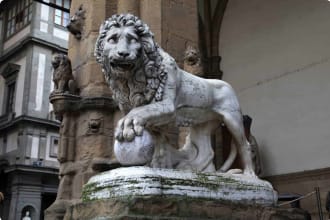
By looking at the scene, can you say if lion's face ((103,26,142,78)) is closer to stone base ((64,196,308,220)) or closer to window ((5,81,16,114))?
stone base ((64,196,308,220))

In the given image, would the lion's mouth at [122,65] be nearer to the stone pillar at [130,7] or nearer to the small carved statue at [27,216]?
the stone pillar at [130,7]

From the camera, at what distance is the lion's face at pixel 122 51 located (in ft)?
9.05

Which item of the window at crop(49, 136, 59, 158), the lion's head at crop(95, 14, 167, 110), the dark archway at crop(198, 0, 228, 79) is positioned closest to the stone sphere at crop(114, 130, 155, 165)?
the lion's head at crop(95, 14, 167, 110)

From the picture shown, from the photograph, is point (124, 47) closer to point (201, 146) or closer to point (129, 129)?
point (129, 129)

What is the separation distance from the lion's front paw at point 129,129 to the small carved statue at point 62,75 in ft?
6.11

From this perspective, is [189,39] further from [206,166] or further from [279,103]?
[279,103]

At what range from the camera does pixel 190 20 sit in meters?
5.04

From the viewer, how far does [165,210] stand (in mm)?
2629

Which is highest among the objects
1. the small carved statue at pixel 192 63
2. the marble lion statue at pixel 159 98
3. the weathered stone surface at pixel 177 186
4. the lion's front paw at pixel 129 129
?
the small carved statue at pixel 192 63

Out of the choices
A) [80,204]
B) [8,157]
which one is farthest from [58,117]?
[8,157]

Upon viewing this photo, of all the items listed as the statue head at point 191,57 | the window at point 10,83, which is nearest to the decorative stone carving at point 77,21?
the statue head at point 191,57

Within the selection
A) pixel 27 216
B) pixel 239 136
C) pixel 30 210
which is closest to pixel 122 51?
pixel 239 136

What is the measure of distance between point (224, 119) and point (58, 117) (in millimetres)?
2000

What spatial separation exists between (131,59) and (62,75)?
198cm
